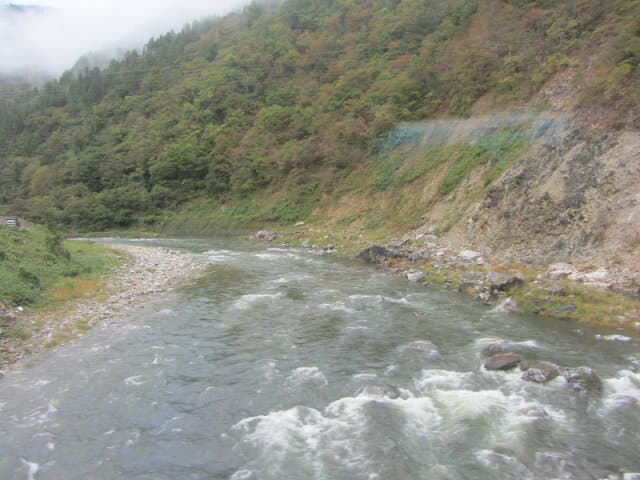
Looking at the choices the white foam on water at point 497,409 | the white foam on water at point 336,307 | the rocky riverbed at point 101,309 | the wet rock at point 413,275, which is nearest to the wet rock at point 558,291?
the wet rock at point 413,275

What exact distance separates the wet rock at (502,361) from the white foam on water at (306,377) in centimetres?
356

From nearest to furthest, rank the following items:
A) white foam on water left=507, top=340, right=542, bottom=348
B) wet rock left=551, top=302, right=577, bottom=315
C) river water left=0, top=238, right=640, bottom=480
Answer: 1. river water left=0, top=238, right=640, bottom=480
2. white foam on water left=507, top=340, right=542, bottom=348
3. wet rock left=551, top=302, right=577, bottom=315

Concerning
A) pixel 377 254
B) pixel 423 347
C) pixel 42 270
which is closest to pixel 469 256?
pixel 377 254

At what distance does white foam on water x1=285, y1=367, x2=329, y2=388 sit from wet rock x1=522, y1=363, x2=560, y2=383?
13.3 ft

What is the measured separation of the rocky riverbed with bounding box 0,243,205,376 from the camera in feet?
34.1

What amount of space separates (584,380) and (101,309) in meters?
13.5

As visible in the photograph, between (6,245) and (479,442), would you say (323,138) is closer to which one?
(6,245)

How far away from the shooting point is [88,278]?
1725 cm

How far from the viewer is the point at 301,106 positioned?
176 ft

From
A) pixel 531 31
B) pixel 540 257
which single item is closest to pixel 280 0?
pixel 531 31

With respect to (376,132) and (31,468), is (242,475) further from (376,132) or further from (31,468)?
(376,132)

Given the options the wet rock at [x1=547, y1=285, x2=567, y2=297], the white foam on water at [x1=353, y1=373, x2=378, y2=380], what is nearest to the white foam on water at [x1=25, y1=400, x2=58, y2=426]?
the white foam on water at [x1=353, y1=373, x2=378, y2=380]

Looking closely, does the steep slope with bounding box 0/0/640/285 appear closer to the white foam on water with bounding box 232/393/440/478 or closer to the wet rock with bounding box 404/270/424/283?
the wet rock with bounding box 404/270/424/283

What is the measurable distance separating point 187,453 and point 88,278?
1345 cm
